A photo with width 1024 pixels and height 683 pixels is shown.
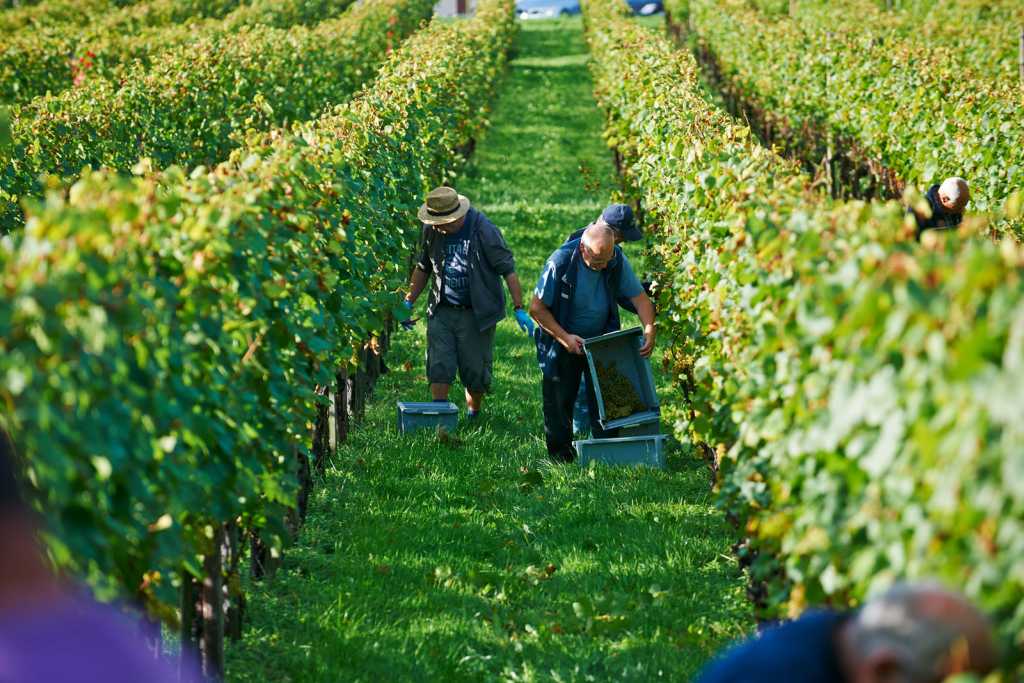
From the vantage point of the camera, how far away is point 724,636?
609cm

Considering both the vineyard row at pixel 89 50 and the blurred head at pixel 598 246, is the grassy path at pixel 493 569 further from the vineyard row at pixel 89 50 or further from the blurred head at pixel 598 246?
the vineyard row at pixel 89 50

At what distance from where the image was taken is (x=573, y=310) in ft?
27.5

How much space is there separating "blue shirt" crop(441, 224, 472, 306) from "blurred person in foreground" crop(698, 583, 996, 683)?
6256 mm

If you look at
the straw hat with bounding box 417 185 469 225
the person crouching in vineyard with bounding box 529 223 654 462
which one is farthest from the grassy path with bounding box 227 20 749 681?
the straw hat with bounding box 417 185 469 225

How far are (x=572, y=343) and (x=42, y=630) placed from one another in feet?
19.6

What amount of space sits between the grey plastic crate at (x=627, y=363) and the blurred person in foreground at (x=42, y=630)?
5833mm

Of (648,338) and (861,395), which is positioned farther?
(648,338)

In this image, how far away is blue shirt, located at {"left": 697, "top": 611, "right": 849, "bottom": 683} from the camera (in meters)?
2.86

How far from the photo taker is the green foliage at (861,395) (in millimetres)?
3143

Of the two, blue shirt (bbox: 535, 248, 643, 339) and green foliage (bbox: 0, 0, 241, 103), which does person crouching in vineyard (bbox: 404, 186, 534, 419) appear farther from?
green foliage (bbox: 0, 0, 241, 103)

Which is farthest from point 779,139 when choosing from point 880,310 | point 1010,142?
point 880,310

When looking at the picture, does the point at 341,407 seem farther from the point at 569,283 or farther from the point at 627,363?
the point at 627,363

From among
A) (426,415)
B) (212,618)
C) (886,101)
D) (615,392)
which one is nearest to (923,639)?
(212,618)

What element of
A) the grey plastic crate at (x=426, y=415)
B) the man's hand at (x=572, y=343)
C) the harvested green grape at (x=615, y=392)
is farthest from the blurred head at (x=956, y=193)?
the grey plastic crate at (x=426, y=415)
